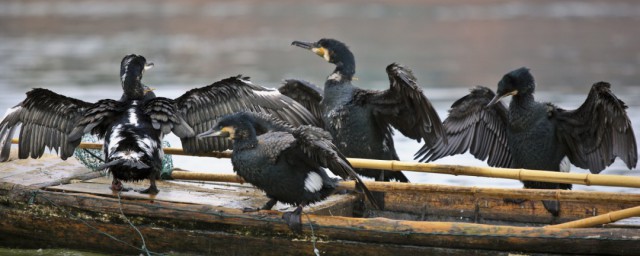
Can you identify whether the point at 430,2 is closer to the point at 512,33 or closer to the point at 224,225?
the point at 512,33

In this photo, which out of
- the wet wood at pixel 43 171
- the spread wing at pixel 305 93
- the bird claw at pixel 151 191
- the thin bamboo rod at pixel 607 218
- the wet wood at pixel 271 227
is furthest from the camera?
the spread wing at pixel 305 93

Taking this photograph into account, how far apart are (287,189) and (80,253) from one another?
1.63 metres

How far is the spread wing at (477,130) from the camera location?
788 cm

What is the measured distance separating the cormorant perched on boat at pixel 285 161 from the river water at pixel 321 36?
387 centimetres

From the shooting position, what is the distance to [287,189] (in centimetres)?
594

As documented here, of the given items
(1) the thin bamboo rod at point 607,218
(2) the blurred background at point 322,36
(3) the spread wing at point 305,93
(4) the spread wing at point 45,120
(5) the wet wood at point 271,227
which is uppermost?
(2) the blurred background at point 322,36

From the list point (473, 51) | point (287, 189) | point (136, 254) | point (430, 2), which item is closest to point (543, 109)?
point (287, 189)

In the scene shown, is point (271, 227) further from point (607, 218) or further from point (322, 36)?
point (322, 36)

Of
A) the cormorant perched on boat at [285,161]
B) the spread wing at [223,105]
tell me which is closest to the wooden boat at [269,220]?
the cormorant perched on boat at [285,161]

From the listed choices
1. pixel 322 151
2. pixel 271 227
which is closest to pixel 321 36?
pixel 271 227

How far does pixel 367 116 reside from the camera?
7.43 meters

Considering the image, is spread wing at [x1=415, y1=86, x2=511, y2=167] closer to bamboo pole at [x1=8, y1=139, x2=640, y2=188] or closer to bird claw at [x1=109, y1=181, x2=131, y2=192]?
bamboo pole at [x1=8, y1=139, x2=640, y2=188]

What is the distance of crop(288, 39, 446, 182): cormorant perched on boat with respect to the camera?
7250 mm

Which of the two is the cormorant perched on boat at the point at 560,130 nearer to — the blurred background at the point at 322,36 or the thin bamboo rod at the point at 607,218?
the thin bamboo rod at the point at 607,218
